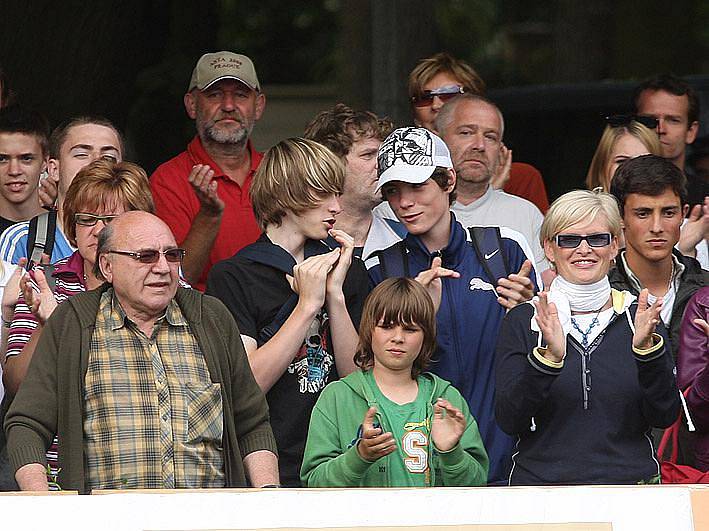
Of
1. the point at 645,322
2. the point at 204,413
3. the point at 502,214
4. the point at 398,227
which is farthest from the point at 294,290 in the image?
the point at 502,214

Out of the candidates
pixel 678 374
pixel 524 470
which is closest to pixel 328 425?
pixel 524 470

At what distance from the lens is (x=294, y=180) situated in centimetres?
493

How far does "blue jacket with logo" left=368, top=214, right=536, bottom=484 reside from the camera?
4.92 m

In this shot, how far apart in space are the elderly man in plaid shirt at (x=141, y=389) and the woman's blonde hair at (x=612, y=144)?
2.18 metres

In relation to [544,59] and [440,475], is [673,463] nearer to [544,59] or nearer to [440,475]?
[440,475]

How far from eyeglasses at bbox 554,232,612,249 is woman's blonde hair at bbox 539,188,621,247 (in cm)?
3

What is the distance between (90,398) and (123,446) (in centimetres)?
17

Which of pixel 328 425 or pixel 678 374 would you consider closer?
pixel 328 425

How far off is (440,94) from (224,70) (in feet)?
3.46

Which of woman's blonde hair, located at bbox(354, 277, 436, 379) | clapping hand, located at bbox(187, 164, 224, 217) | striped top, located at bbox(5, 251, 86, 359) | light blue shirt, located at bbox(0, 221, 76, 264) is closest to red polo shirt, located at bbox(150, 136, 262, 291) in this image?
clapping hand, located at bbox(187, 164, 224, 217)

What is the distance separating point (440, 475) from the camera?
450 centimetres

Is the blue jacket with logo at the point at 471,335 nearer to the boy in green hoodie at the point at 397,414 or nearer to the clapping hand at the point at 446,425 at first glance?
the boy in green hoodie at the point at 397,414

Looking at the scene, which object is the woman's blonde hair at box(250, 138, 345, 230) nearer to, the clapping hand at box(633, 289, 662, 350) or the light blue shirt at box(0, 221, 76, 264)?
the light blue shirt at box(0, 221, 76, 264)

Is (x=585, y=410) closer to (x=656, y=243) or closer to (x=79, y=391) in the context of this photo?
(x=656, y=243)
